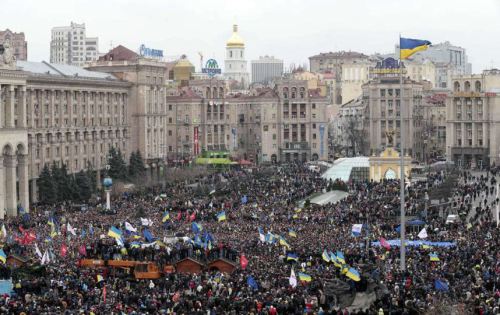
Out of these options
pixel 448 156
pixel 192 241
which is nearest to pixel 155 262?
pixel 192 241

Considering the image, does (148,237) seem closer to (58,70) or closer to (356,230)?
(356,230)

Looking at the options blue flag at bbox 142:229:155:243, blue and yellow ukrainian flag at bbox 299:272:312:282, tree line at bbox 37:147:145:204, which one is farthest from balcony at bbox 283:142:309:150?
blue and yellow ukrainian flag at bbox 299:272:312:282

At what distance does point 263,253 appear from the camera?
4575cm

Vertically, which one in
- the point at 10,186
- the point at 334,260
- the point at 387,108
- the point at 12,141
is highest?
the point at 387,108

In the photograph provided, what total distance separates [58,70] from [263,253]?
49.3 m

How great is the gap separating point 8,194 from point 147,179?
2041cm

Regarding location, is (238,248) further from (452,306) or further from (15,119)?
(15,119)

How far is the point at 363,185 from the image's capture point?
260 feet

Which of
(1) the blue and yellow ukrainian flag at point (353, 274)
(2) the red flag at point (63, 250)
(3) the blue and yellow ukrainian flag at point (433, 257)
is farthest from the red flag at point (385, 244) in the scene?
(2) the red flag at point (63, 250)

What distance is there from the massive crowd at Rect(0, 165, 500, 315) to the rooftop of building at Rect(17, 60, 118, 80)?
1643cm

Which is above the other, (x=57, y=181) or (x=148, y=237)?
(x=57, y=181)

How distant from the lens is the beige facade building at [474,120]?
357 feet

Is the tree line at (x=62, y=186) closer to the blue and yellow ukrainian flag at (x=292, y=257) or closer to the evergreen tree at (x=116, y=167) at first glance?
the evergreen tree at (x=116, y=167)

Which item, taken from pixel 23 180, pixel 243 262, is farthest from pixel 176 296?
pixel 23 180
